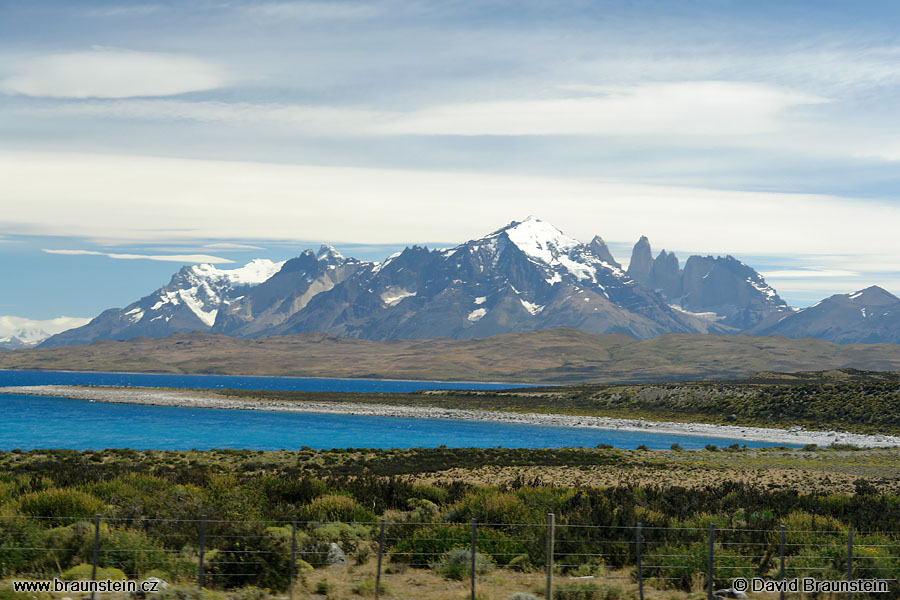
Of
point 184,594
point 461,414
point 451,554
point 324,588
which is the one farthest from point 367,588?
point 461,414

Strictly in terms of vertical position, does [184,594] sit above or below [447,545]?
above

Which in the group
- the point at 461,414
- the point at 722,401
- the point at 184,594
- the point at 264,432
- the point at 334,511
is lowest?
the point at 461,414

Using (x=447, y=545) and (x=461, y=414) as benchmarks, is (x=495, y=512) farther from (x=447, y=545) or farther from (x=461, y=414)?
(x=461, y=414)

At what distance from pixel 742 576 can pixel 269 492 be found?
14418mm

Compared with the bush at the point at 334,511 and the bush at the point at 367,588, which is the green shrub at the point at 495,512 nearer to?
the bush at the point at 334,511

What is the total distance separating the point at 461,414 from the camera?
12181cm

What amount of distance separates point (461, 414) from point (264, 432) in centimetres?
4168

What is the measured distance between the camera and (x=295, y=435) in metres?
82.9

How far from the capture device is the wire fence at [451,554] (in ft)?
49.2

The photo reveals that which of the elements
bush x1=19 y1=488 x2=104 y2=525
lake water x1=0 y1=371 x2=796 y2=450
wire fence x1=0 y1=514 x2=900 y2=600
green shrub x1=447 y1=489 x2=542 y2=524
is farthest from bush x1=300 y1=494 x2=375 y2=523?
lake water x1=0 y1=371 x2=796 y2=450

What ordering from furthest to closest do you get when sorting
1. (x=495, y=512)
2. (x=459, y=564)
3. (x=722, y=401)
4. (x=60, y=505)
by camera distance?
(x=722, y=401), (x=495, y=512), (x=60, y=505), (x=459, y=564)

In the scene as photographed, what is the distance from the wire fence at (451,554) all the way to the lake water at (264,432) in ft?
161

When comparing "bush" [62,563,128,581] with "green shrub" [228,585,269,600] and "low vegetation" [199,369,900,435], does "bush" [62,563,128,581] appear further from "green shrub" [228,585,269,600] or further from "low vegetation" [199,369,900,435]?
"low vegetation" [199,369,900,435]

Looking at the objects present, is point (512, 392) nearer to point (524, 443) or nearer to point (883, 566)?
point (524, 443)
